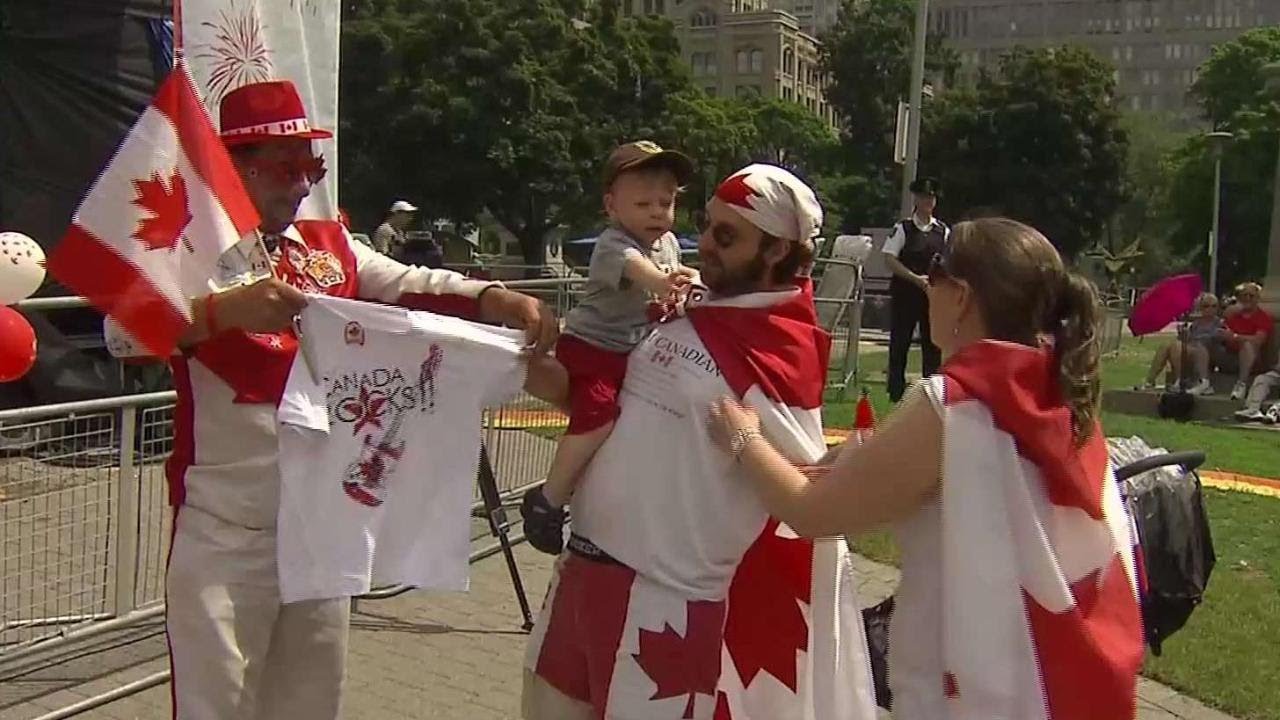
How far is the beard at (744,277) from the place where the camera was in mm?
3072

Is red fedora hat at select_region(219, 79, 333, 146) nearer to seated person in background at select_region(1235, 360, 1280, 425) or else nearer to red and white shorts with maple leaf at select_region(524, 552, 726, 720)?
red and white shorts with maple leaf at select_region(524, 552, 726, 720)

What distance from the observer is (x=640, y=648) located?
Result: 9.84 feet

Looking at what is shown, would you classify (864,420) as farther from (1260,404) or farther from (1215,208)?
(1215,208)

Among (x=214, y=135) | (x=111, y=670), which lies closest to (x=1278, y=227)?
(x=111, y=670)

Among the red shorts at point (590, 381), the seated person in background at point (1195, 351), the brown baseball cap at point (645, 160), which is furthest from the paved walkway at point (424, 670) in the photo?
the seated person in background at point (1195, 351)

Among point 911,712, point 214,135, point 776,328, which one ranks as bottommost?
point 911,712

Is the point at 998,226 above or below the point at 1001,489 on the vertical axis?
above

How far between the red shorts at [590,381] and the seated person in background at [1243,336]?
1453 cm

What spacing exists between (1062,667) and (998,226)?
885mm

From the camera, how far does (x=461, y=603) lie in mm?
6805

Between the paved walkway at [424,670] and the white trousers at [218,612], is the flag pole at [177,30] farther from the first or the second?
the paved walkway at [424,670]

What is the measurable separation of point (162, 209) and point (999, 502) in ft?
5.85

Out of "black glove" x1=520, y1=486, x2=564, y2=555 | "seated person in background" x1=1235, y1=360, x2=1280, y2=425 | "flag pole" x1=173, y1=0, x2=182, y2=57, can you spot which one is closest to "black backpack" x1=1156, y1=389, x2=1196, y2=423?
"seated person in background" x1=1235, y1=360, x2=1280, y2=425

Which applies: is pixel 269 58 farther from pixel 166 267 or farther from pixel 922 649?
pixel 922 649
